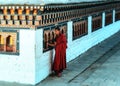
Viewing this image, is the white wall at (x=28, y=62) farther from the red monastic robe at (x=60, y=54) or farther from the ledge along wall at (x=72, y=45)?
the red monastic robe at (x=60, y=54)

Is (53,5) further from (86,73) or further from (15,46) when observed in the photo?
(86,73)

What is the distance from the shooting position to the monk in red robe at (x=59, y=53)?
10570 millimetres

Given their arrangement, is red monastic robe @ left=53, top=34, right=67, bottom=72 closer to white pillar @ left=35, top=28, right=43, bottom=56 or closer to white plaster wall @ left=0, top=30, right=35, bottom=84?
white pillar @ left=35, top=28, right=43, bottom=56

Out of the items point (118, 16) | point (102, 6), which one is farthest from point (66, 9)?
point (118, 16)

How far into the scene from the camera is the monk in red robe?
34.7 feet

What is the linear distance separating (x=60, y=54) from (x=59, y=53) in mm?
53

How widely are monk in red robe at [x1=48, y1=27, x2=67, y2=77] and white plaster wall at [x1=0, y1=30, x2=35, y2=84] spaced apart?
3.45ft

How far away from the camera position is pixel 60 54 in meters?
10.6

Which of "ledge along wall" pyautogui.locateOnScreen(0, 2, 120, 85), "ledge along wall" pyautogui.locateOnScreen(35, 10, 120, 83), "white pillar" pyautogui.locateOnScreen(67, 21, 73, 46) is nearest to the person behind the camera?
"ledge along wall" pyautogui.locateOnScreen(0, 2, 120, 85)

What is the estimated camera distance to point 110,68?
12086mm

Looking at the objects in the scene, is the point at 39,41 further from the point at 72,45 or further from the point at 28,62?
the point at 72,45

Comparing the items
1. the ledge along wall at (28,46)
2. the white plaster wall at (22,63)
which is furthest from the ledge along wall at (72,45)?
the white plaster wall at (22,63)

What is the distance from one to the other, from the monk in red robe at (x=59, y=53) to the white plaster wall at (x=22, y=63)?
105cm

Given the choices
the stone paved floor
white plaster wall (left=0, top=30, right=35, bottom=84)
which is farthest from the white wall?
the stone paved floor
